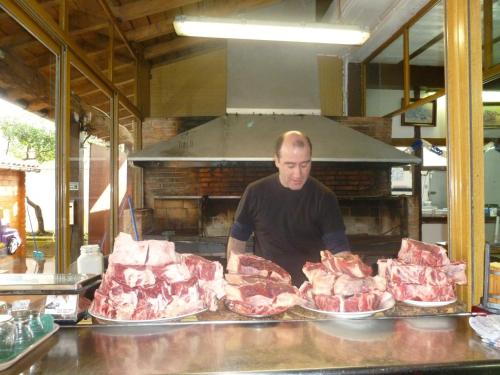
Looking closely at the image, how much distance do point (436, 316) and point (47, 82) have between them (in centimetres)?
292

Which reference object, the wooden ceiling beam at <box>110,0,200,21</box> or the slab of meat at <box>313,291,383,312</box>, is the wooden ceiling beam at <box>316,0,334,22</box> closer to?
the wooden ceiling beam at <box>110,0,200,21</box>

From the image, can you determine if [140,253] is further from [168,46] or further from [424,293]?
[168,46]

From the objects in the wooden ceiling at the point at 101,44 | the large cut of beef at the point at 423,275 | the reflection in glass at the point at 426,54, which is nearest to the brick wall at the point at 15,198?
the wooden ceiling at the point at 101,44

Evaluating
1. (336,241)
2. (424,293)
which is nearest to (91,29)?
(336,241)

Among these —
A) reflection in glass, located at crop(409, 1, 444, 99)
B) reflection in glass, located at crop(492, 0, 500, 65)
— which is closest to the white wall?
reflection in glass, located at crop(492, 0, 500, 65)

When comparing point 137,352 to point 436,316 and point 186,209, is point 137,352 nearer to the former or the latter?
point 436,316

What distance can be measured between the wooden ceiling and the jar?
1.68m

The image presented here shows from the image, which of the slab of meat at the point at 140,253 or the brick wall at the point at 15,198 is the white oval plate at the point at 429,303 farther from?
the brick wall at the point at 15,198

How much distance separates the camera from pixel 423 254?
1.47 metres

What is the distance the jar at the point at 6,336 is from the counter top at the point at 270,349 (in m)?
0.04

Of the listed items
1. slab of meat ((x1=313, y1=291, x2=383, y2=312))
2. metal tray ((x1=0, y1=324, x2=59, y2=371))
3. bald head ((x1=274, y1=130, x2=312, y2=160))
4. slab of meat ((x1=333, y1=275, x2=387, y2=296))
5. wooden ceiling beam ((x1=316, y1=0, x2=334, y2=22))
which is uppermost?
wooden ceiling beam ((x1=316, y1=0, x2=334, y2=22))

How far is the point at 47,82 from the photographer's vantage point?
273 centimetres

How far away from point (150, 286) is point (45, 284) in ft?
1.10

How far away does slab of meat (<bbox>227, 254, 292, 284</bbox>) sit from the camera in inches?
54.7
